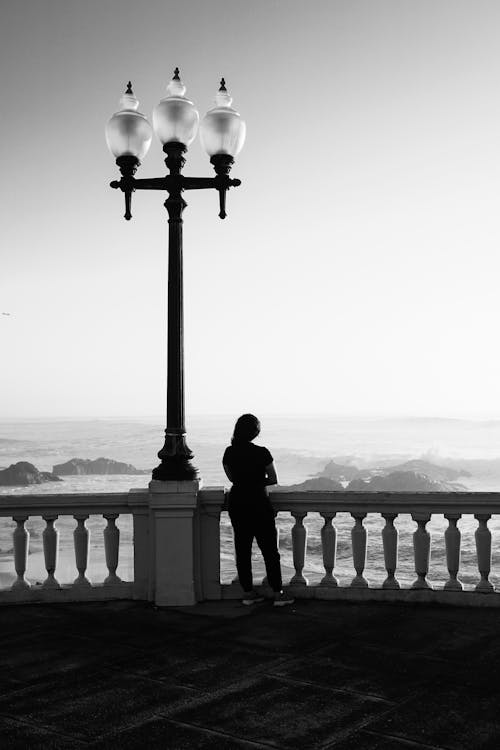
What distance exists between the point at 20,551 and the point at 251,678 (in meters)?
3.38

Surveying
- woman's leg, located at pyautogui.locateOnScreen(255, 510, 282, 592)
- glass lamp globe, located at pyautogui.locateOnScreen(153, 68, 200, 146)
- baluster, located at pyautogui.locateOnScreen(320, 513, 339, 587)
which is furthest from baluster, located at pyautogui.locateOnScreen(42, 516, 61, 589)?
glass lamp globe, located at pyautogui.locateOnScreen(153, 68, 200, 146)

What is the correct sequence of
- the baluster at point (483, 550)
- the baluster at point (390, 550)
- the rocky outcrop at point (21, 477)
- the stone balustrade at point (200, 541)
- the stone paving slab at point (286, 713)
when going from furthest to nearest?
the rocky outcrop at point (21, 477), the baluster at point (390, 550), the stone balustrade at point (200, 541), the baluster at point (483, 550), the stone paving slab at point (286, 713)

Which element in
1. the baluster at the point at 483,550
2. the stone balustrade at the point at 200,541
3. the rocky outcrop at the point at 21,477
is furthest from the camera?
the rocky outcrop at the point at 21,477

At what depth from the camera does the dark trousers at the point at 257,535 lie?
7.14 meters

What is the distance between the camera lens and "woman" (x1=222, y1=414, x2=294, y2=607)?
23.2ft

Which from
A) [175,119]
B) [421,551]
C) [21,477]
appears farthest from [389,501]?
[21,477]

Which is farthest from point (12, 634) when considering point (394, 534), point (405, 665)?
point (394, 534)

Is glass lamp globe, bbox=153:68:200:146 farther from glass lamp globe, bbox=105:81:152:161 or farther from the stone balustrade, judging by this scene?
the stone balustrade

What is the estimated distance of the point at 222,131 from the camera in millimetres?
7402

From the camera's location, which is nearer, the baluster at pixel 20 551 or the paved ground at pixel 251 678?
the paved ground at pixel 251 678

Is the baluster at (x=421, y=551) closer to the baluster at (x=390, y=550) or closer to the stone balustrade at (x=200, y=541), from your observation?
the stone balustrade at (x=200, y=541)

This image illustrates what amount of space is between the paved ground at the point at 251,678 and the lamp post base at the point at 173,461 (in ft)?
4.06

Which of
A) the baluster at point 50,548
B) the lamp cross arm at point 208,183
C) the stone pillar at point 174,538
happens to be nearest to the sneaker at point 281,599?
the stone pillar at point 174,538

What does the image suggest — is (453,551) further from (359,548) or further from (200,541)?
(200,541)
